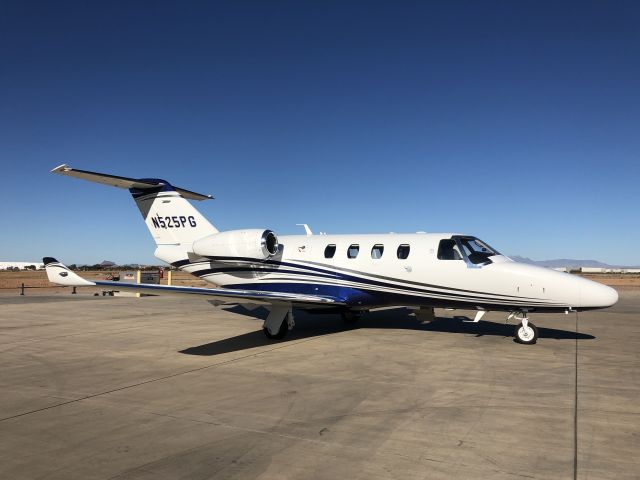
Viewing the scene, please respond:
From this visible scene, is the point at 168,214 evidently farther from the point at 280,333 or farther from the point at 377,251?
the point at 377,251

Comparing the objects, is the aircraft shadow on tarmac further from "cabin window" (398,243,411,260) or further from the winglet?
the winglet

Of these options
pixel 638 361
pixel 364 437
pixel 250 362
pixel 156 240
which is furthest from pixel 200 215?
pixel 638 361

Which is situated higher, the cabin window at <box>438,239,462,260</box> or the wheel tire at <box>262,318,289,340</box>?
the cabin window at <box>438,239,462,260</box>

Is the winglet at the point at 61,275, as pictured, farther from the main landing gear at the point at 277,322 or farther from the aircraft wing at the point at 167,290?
the main landing gear at the point at 277,322

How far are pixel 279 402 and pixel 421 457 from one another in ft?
7.65

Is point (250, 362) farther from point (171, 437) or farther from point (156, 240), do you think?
point (156, 240)

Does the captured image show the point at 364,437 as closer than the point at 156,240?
Yes

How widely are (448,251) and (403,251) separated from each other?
3.79ft

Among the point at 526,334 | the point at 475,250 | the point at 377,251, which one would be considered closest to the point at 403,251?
the point at 377,251

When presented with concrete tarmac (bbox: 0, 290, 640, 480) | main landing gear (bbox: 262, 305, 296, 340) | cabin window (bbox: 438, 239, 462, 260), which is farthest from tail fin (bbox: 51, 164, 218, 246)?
cabin window (bbox: 438, 239, 462, 260)

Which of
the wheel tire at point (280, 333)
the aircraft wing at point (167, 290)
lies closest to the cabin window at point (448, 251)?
the aircraft wing at point (167, 290)

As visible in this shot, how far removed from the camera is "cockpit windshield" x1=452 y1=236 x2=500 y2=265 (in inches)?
421

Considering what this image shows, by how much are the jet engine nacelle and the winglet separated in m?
4.71

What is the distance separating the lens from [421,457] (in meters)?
4.22
